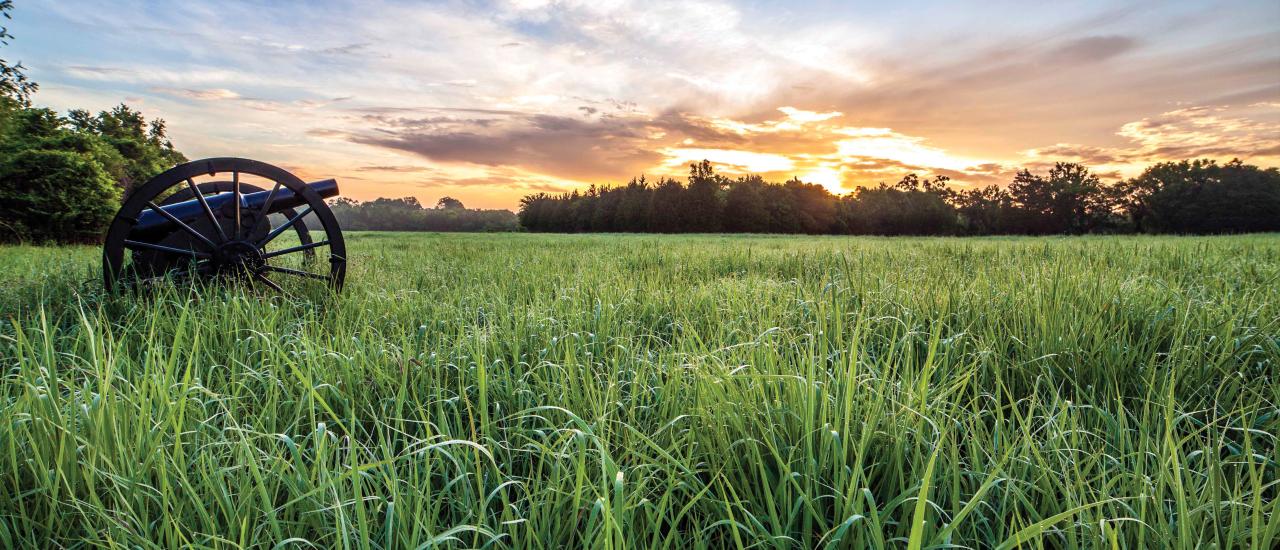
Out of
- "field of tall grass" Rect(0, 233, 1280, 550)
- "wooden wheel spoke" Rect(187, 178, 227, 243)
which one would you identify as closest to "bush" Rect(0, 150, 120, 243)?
"wooden wheel spoke" Rect(187, 178, 227, 243)

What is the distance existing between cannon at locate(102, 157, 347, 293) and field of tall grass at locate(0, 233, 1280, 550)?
924 mm

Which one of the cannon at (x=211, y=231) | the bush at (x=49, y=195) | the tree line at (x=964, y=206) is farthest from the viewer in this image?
the tree line at (x=964, y=206)

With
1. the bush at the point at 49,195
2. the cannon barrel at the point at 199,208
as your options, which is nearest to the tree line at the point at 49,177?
the bush at the point at 49,195

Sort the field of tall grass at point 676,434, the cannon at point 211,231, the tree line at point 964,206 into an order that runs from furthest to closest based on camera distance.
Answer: the tree line at point 964,206, the cannon at point 211,231, the field of tall grass at point 676,434

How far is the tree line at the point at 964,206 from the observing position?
2213 inches

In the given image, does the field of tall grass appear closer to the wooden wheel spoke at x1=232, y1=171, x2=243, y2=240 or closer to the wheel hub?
the wheel hub

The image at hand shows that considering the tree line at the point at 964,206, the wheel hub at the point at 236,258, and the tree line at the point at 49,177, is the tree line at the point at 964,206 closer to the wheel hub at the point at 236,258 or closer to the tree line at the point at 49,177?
the tree line at the point at 49,177

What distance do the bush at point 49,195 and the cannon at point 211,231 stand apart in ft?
51.0

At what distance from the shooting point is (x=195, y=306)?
12.8ft

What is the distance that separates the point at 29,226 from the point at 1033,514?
889 inches

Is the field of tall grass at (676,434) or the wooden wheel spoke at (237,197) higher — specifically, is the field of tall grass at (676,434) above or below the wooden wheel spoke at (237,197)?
below

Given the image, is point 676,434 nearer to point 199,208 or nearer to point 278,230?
point 278,230

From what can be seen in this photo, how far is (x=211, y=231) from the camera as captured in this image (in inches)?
192

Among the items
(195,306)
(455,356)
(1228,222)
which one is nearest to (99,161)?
(195,306)
